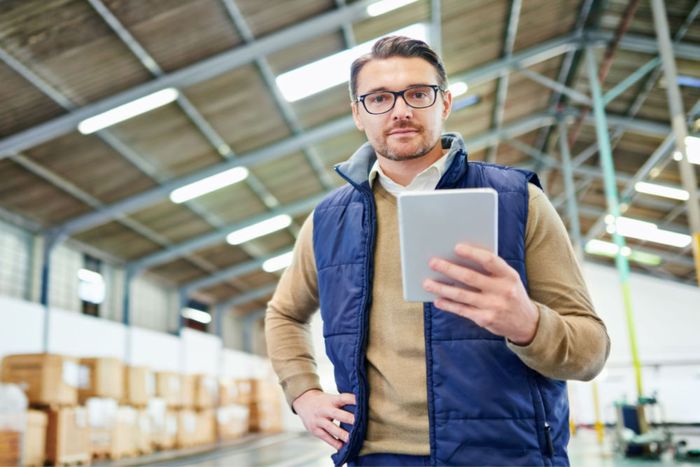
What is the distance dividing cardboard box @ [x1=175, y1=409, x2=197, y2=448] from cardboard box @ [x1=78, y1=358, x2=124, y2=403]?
11.9 ft

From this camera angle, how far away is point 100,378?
38.6 ft

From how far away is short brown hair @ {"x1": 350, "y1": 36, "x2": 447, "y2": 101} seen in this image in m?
1.64

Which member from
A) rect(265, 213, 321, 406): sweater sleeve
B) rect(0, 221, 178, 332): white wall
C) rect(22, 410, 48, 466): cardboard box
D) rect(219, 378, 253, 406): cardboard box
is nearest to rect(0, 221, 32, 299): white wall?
rect(0, 221, 178, 332): white wall

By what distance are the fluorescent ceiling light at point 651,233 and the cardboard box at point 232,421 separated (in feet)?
42.6

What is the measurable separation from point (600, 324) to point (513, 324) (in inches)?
13.2

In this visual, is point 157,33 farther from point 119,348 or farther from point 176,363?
point 176,363

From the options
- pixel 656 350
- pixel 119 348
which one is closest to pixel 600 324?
pixel 119 348

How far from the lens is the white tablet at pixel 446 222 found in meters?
1.14

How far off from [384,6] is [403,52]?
8461 millimetres

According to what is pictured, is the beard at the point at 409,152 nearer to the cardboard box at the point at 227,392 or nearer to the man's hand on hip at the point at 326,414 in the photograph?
the man's hand on hip at the point at 326,414

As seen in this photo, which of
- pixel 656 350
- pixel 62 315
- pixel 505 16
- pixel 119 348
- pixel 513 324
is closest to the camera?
pixel 513 324

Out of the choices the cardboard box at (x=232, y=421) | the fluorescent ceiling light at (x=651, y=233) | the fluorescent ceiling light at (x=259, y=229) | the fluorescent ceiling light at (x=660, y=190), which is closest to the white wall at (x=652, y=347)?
the fluorescent ceiling light at (x=651, y=233)

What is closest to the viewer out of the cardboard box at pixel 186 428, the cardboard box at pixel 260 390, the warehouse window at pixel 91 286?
the warehouse window at pixel 91 286

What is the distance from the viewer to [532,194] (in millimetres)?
1516
